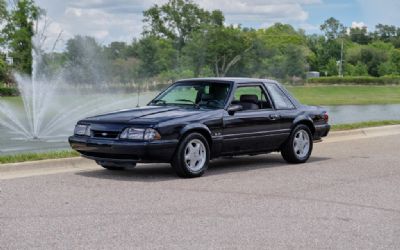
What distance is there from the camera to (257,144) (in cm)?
1196

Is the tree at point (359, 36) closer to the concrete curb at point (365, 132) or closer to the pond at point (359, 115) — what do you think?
the pond at point (359, 115)

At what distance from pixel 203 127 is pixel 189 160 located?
520mm

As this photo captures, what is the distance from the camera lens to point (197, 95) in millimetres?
11922

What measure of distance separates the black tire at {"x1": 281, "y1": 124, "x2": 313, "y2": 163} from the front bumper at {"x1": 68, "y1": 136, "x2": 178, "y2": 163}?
266cm

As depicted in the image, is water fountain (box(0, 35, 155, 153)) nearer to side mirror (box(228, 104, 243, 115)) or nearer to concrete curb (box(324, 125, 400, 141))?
concrete curb (box(324, 125, 400, 141))

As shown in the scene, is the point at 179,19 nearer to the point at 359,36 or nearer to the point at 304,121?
the point at 304,121

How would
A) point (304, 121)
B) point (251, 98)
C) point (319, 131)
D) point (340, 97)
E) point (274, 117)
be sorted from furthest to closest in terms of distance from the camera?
point (340, 97) → point (319, 131) → point (304, 121) → point (274, 117) → point (251, 98)

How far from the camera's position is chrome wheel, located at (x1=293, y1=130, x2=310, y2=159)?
12.7 metres

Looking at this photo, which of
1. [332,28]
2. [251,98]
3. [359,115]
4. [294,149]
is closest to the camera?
[251,98]

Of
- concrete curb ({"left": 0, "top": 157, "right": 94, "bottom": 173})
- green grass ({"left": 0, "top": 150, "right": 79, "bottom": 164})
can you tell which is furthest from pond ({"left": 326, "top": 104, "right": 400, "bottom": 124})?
concrete curb ({"left": 0, "top": 157, "right": 94, "bottom": 173})

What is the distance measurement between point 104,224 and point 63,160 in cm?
434

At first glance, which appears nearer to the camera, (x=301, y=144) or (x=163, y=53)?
(x=301, y=144)

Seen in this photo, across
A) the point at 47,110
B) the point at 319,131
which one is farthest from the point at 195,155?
the point at 47,110

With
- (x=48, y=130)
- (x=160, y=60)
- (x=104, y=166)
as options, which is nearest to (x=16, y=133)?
(x=48, y=130)
